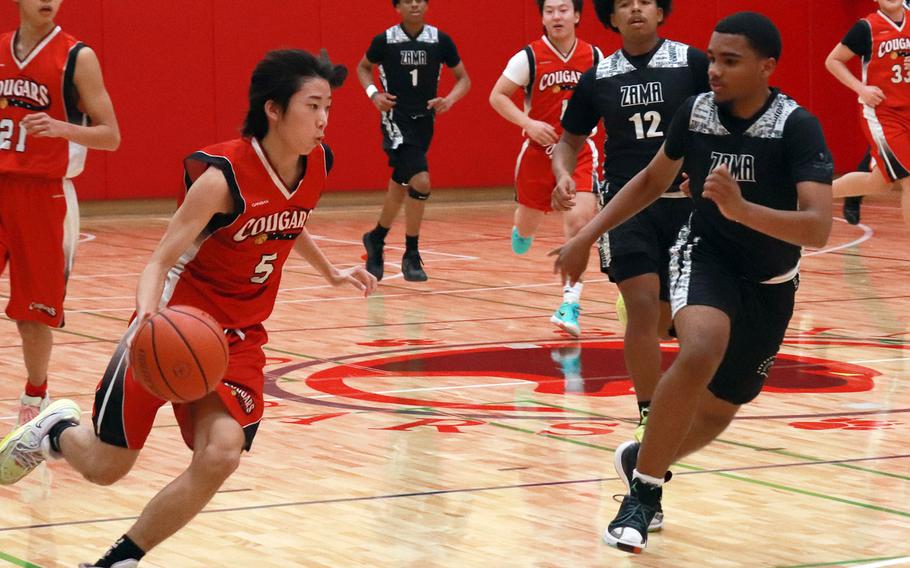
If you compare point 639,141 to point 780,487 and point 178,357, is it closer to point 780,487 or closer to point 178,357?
point 780,487

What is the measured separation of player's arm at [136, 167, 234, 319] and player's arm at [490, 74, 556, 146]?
377 centimetres

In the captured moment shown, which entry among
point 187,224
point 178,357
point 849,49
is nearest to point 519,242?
point 849,49

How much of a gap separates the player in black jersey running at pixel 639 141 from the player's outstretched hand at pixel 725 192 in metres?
1.50

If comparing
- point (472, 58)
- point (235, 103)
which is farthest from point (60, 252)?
point (472, 58)

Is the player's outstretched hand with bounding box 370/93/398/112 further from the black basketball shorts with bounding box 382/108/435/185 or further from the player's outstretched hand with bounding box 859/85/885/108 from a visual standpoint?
the player's outstretched hand with bounding box 859/85/885/108

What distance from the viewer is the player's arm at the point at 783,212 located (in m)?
4.46

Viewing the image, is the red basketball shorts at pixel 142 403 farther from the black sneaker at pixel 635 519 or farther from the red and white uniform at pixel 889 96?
the red and white uniform at pixel 889 96

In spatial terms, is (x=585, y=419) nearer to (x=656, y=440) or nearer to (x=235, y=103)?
(x=656, y=440)

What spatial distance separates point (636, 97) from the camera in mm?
6297

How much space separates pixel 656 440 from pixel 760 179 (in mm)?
914

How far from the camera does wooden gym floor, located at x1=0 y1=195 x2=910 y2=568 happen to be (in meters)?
4.89

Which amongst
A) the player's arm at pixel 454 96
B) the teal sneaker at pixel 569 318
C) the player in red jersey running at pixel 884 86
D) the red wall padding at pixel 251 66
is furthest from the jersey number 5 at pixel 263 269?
the red wall padding at pixel 251 66

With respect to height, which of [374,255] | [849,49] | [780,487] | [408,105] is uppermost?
[849,49]

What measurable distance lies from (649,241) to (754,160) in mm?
1242
